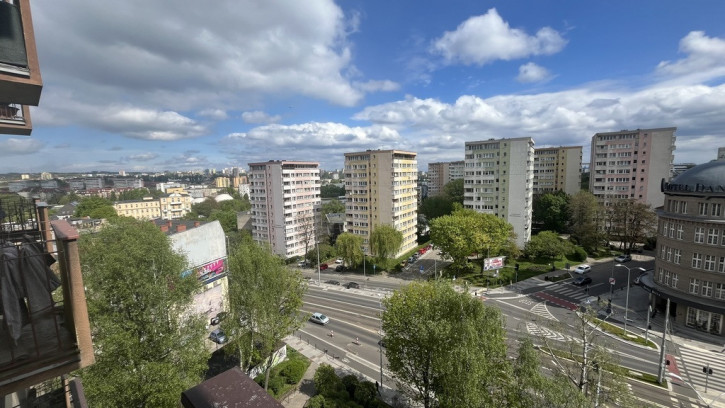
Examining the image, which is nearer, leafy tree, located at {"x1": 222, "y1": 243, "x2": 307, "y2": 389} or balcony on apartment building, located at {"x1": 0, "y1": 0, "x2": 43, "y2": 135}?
balcony on apartment building, located at {"x1": 0, "y1": 0, "x2": 43, "y2": 135}

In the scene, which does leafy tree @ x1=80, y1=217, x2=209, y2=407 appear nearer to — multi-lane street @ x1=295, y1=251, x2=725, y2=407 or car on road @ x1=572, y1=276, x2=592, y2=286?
multi-lane street @ x1=295, y1=251, x2=725, y2=407

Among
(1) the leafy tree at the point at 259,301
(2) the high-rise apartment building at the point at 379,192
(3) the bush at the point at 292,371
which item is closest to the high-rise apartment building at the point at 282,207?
(2) the high-rise apartment building at the point at 379,192

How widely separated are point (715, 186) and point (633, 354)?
18021 mm

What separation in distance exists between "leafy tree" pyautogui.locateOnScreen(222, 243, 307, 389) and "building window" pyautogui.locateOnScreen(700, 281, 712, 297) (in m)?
38.0

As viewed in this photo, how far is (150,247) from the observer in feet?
53.6

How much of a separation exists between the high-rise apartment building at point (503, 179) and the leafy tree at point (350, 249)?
26404 mm

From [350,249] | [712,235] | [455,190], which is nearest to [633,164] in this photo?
[455,190]

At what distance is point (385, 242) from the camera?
172ft

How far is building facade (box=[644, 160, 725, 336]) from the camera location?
29.4 meters

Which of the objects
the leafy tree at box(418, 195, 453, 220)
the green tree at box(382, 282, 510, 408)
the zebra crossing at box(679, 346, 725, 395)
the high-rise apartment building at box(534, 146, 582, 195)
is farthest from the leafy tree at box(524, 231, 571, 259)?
the green tree at box(382, 282, 510, 408)

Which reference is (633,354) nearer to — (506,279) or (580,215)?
(506,279)

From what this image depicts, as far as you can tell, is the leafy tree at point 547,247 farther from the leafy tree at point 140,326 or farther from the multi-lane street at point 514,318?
the leafy tree at point 140,326

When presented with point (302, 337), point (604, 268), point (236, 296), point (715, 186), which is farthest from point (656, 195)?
point (236, 296)

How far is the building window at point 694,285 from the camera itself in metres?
30.7
